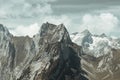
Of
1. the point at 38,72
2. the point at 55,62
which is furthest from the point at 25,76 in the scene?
the point at 55,62

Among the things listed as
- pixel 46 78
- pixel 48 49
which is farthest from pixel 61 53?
pixel 46 78

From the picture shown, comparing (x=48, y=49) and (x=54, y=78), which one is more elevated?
(x=48, y=49)

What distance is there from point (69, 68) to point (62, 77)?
13696 mm

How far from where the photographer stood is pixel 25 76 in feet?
583

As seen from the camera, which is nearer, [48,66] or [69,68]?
[48,66]

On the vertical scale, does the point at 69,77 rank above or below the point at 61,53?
below

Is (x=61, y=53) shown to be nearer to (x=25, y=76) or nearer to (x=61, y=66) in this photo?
(x=61, y=66)

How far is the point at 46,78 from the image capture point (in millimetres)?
178250

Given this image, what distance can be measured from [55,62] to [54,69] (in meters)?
3.96

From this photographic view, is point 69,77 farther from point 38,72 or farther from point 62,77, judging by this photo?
point 38,72

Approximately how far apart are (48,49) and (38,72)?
20.3 metres

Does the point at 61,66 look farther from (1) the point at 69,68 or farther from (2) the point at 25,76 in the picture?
(2) the point at 25,76

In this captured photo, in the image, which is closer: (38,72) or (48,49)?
(38,72)

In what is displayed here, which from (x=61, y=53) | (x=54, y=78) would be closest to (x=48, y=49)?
(x=61, y=53)
